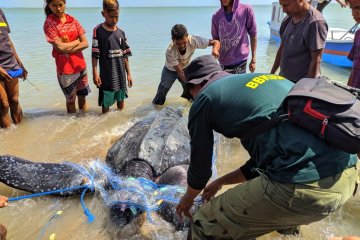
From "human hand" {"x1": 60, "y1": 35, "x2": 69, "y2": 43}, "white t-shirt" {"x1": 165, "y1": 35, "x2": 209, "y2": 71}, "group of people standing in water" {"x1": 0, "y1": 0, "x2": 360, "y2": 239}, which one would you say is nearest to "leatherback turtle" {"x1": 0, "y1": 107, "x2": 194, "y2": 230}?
"group of people standing in water" {"x1": 0, "y1": 0, "x2": 360, "y2": 239}

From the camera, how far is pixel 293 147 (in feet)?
5.32

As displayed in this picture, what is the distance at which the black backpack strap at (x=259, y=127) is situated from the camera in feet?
5.42

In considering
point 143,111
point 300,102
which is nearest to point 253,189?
point 300,102

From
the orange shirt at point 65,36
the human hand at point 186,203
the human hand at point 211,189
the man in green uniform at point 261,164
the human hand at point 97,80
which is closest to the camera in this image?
the man in green uniform at point 261,164

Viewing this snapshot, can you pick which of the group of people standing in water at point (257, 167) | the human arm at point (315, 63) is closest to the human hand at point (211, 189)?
the group of people standing in water at point (257, 167)

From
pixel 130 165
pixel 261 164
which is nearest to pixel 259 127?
pixel 261 164

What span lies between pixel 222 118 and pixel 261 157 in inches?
12.1

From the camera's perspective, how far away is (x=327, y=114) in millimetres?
1533

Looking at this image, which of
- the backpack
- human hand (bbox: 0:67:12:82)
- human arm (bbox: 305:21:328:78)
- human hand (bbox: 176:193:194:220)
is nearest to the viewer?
the backpack

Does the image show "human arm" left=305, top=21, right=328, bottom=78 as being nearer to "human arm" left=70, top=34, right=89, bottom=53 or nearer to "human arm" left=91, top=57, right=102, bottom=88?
"human arm" left=91, top=57, right=102, bottom=88

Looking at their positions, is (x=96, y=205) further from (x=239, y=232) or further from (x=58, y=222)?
(x=239, y=232)

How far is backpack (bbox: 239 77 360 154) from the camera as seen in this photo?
1516 millimetres

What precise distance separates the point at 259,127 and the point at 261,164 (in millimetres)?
235

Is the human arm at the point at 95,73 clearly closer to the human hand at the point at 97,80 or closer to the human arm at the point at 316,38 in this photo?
the human hand at the point at 97,80
